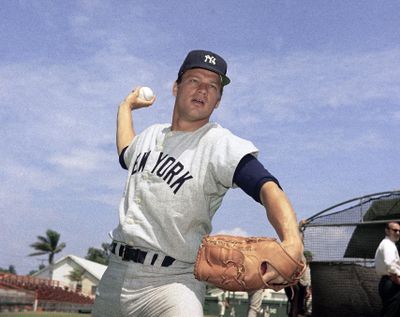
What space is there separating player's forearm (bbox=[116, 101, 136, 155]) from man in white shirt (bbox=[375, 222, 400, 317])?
470 cm

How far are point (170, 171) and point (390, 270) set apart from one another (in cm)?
530

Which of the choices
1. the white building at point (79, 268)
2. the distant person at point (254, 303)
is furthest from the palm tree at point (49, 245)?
the distant person at point (254, 303)

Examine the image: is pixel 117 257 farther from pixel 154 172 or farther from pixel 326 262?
pixel 326 262

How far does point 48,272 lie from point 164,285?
232 ft

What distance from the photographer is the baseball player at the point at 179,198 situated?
254 centimetres

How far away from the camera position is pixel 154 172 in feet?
9.21

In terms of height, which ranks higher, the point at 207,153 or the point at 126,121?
the point at 126,121

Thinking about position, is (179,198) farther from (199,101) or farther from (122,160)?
(122,160)

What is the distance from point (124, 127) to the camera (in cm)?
363

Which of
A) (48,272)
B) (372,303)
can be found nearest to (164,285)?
(372,303)

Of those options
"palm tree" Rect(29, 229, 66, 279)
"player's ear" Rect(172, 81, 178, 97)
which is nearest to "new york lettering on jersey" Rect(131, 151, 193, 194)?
"player's ear" Rect(172, 81, 178, 97)

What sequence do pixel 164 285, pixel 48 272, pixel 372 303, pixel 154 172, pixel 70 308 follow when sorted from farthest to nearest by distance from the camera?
pixel 48 272
pixel 70 308
pixel 372 303
pixel 154 172
pixel 164 285

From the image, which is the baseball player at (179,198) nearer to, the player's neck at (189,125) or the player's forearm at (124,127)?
the player's neck at (189,125)

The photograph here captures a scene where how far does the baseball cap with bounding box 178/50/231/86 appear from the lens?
292cm
